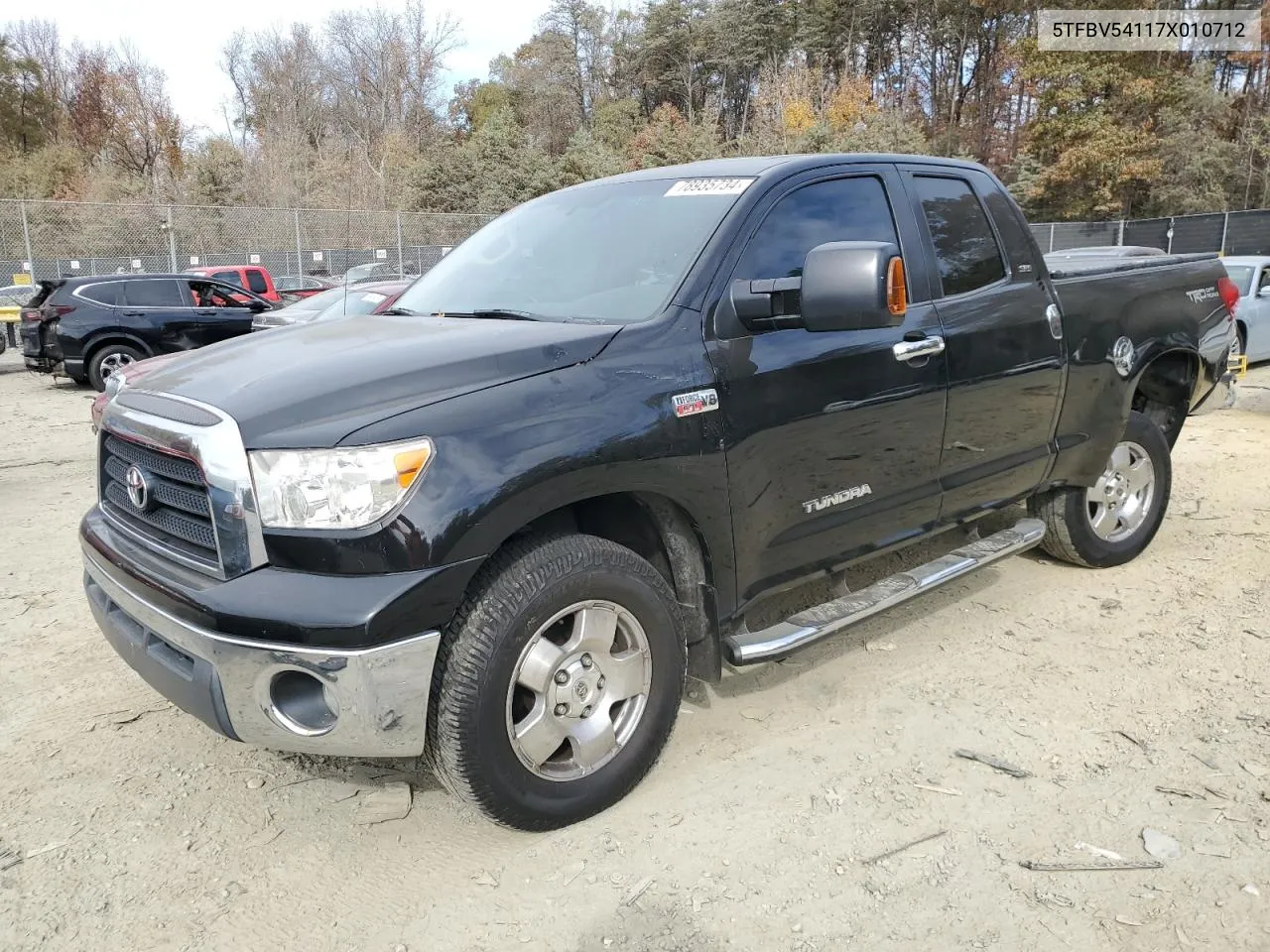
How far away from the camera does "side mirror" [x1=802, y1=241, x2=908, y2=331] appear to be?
2.74 m

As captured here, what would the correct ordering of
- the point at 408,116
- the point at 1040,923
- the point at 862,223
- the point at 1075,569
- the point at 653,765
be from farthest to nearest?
the point at 408,116 → the point at 1075,569 → the point at 862,223 → the point at 653,765 → the point at 1040,923

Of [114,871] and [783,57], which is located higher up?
[783,57]

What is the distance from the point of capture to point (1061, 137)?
35156 millimetres

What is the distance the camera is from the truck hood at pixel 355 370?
2354 mm

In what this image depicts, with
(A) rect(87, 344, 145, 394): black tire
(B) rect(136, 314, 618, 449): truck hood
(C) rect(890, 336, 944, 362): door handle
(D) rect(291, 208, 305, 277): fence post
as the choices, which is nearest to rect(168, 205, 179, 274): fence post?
(D) rect(291, 208, 305, 277): fence post

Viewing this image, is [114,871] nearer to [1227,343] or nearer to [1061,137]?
[1227,343]

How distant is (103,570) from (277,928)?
1211mm

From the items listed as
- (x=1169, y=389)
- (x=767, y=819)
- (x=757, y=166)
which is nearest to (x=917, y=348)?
(x=757, y=166)

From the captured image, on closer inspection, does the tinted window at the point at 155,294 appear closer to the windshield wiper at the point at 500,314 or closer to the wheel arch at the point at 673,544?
the windshield wiper at the point at 500,314

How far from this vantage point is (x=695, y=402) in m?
2.81

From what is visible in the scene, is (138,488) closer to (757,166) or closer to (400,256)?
(757,166)

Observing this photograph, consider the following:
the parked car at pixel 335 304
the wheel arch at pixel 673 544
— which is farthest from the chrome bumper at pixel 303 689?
the parked car at pixel 335 304

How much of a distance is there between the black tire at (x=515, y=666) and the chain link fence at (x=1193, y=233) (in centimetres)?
2397

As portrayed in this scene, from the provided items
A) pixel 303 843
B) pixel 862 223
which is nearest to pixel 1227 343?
pixel 862 223
